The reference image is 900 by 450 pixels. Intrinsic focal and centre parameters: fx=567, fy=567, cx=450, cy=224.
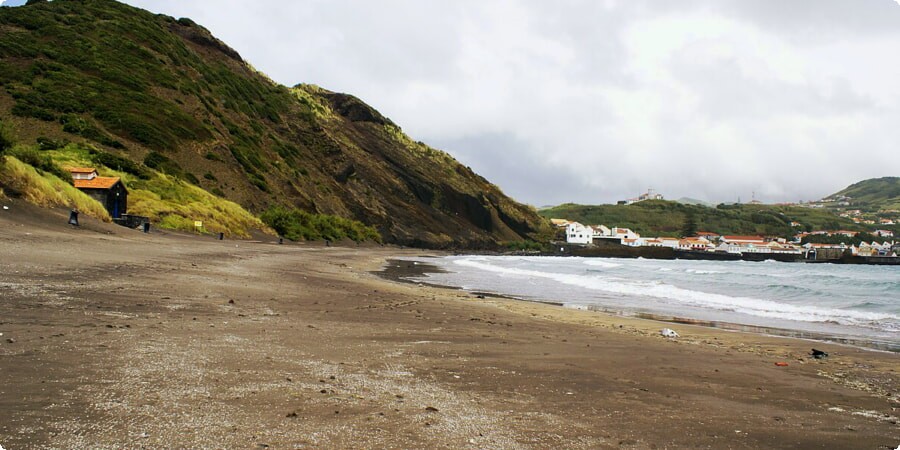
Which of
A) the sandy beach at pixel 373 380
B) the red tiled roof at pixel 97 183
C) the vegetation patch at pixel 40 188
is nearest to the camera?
the sandy beach at pixel 373 380

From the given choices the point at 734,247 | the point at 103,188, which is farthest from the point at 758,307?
the point at 734,247

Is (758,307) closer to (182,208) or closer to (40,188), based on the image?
(40,188)

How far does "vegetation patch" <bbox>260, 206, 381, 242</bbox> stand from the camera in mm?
47500

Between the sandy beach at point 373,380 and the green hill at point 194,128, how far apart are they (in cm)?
2120

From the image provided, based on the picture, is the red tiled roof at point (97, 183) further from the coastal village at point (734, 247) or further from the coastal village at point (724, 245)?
the coastal village at point (724, 245)

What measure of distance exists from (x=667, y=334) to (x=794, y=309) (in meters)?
10.3

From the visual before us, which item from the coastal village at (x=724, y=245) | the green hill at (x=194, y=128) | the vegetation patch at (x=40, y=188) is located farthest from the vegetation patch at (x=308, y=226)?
the coastal village at (x=724, y=245)

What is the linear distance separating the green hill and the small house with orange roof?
9.93 feet

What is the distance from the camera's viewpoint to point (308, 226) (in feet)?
171

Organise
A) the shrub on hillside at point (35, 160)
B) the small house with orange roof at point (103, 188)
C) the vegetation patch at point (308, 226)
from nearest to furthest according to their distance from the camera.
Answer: the shrub on hillside at point (35, 160) → the small house with orange roof at point (103, 188) → the vegetation patch at point (308, 226)

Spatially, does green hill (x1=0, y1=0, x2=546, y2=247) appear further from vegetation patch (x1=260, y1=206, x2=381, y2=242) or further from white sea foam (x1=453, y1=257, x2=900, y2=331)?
white sea foam (x1=453, y1=257, x2=900, y2=331)

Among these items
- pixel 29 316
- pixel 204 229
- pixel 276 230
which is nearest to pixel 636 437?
pixel 29 316

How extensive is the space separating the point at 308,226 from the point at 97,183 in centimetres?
2329

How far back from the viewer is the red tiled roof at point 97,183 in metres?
29.4
